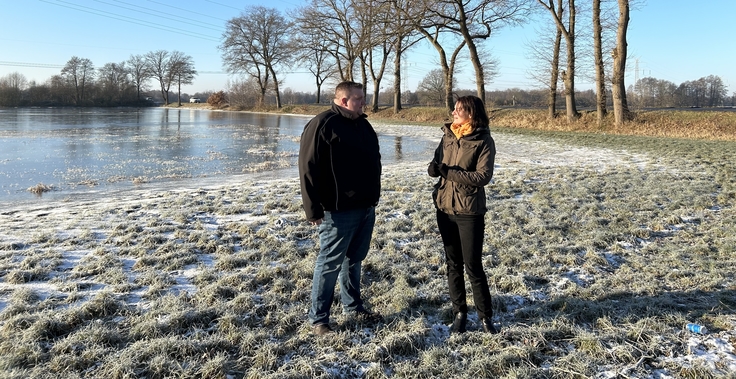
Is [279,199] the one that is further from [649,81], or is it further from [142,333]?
[649,81]

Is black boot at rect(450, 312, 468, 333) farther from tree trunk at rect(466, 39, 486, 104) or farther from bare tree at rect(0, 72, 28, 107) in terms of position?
bare tree at rect(0, 72, 28, 107)

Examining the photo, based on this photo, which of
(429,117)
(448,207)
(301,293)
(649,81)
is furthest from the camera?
(649,81)

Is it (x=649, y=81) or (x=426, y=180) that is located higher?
(x=649, y=81)

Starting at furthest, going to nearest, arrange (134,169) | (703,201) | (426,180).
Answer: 1. (134,169)
2. (426,180)
3. (703,201)

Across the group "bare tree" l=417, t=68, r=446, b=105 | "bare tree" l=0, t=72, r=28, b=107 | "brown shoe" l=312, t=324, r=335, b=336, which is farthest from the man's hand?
"bare tree" l=0, t=72, r=28, b=107

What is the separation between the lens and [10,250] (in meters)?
4.38

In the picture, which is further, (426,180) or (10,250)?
(426,180)

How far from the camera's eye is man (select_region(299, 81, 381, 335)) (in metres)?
2.79

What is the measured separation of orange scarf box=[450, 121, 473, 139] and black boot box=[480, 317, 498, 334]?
1.29m

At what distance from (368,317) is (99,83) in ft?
265

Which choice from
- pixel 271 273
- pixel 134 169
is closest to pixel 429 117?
pixel 134 169

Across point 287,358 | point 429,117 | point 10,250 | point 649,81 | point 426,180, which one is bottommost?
point 287,358

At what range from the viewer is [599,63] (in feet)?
67.8

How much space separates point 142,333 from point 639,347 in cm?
320
